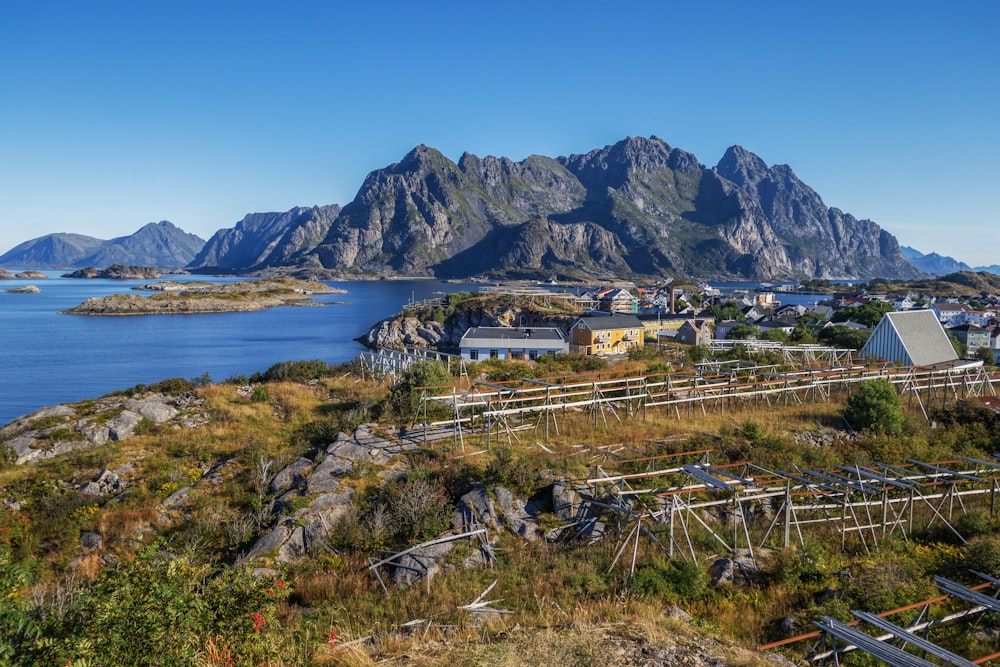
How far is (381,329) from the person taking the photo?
89938mm

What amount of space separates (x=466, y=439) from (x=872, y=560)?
40.6 ft

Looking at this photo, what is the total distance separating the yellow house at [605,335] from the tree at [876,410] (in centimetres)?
3572

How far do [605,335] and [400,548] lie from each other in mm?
50494

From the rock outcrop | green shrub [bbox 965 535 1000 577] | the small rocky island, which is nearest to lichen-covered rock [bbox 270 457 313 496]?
the rock outcrop

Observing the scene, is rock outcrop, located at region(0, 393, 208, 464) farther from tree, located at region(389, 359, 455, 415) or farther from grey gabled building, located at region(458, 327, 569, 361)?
grey gabled building, located at region(458, 327, 569, 361)

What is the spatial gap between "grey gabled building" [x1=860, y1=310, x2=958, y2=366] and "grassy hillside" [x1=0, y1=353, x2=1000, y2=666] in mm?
13937

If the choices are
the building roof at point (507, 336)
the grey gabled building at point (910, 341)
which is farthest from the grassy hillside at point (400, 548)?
the building roof at point (507, 336)

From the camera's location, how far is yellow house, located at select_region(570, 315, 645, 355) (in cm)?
5994

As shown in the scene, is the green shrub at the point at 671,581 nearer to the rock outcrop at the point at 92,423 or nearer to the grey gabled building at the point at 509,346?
the rock outcrop at the point at 92,423

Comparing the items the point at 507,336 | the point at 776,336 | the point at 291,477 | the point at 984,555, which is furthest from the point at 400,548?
the point at 776,336

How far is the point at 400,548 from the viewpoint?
43.3 feet

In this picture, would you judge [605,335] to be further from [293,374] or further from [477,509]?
[477,509]

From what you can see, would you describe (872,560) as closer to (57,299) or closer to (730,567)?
(730,567)

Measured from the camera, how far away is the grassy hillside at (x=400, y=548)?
5910 millimetres
